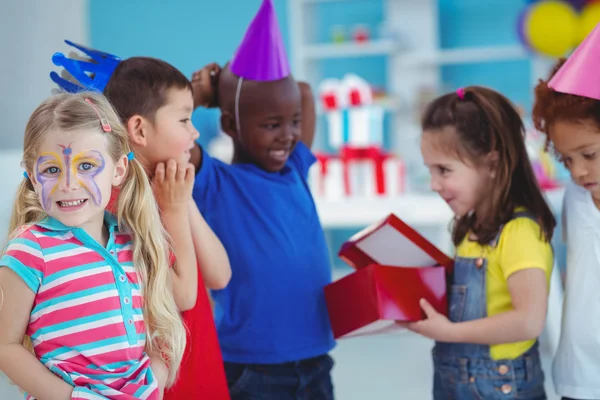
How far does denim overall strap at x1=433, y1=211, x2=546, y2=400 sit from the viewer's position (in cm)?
133

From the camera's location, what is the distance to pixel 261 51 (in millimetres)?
1347

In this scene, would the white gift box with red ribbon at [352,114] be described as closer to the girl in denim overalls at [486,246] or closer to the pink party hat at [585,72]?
the girl in denim overalls at [486,246]

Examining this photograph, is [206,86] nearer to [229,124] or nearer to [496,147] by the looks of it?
[229,124]

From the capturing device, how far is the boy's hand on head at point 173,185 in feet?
3.56

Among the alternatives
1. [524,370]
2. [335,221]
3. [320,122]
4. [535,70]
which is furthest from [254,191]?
[320,122]

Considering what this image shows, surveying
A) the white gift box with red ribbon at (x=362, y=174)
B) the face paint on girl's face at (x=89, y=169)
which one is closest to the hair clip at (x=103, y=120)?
the face paint on girl's face at (x=89, y=169)

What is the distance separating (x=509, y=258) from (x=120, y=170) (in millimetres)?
678

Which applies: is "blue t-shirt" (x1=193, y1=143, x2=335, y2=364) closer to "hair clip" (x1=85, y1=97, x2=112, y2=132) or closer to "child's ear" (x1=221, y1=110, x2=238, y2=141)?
"child's ear" (x1=221, y1=110, x2=238, y2=141)

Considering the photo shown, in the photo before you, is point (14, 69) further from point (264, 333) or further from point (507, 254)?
point (507, 254)

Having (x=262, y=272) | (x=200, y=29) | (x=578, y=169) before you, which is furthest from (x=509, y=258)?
(x=200, y=29)

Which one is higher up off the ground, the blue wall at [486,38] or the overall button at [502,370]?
the blue wall at [486,38]

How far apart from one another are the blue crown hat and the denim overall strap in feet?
2.33

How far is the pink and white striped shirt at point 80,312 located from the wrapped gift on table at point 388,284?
46cm

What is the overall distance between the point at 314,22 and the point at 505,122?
152 inches
